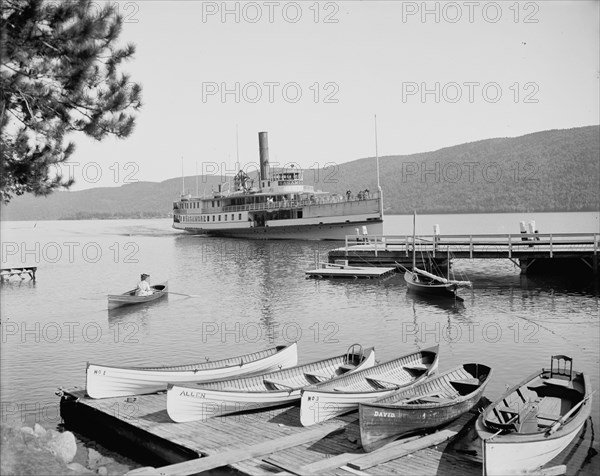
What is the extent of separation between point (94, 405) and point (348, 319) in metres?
14.3

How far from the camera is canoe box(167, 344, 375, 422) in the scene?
1204 cm

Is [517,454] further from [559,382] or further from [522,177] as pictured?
[522,177]

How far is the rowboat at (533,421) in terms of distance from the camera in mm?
9414

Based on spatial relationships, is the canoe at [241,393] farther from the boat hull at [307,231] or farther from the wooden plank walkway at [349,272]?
the boat hull at [307,231]

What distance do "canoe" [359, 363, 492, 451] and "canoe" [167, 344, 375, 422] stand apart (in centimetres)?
193

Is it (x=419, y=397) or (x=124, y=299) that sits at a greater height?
(x=124, y=299)

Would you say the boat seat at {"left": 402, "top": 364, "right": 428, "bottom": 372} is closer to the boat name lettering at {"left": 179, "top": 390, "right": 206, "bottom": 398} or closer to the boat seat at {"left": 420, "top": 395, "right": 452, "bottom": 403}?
the boat seat at {"left": 420, "top": 395, "right": 452, "bottom": 403}

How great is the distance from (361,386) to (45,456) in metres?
6.84

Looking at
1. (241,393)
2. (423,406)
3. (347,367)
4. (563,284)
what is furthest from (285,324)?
(563,284)

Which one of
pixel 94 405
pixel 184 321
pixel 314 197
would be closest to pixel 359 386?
pixel 94 405

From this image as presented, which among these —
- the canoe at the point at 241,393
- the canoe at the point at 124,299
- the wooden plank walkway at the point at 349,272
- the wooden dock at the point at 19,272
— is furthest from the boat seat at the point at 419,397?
the wooden dock at the point at 19,272

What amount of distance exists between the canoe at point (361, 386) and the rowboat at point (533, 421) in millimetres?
2320

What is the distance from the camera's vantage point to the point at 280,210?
80.1m

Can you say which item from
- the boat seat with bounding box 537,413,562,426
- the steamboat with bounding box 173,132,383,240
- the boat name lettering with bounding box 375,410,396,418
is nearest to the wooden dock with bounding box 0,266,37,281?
the steamboat with bounding box 173,132,383,240
